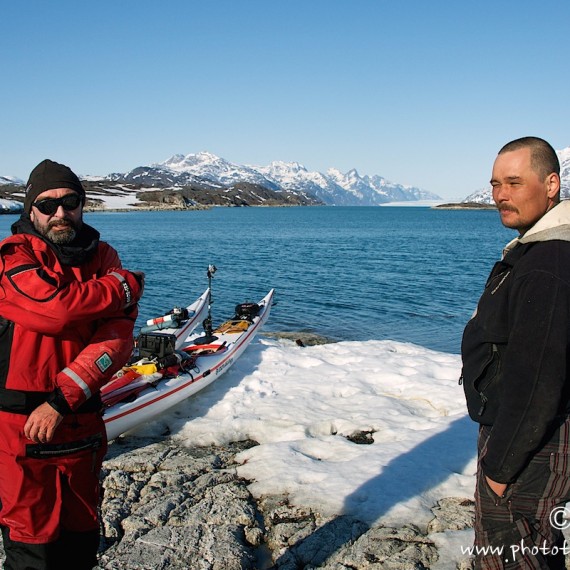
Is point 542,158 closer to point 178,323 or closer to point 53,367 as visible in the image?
point 53,367

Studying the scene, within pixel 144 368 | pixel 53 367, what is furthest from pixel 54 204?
pixel 144 368

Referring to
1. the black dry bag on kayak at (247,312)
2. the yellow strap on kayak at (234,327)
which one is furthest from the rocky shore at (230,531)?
the black dry bag on kayak at (247,312)

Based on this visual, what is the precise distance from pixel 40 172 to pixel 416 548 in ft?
13.8

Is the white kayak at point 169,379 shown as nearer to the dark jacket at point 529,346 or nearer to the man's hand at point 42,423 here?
the man's hand at point 42,423

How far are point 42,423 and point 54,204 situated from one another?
1.22m

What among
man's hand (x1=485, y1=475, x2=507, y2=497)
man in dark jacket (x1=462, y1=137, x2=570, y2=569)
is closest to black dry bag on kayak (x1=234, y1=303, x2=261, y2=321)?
man in dark jacket (x1=462, y1=137, x2=570, y2=569)

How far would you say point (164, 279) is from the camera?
31.2 meters

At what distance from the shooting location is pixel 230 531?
497 centimetres

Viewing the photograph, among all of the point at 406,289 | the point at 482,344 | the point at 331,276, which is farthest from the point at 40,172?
the point at 331,276

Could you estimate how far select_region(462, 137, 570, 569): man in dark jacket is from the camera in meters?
2.46

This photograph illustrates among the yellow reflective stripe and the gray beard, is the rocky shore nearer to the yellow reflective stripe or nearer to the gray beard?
the yellow reflective stripe

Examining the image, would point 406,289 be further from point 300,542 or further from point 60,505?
point 60,505

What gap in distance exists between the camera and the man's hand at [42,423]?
2.82m

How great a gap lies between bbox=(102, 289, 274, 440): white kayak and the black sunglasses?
5.15m
